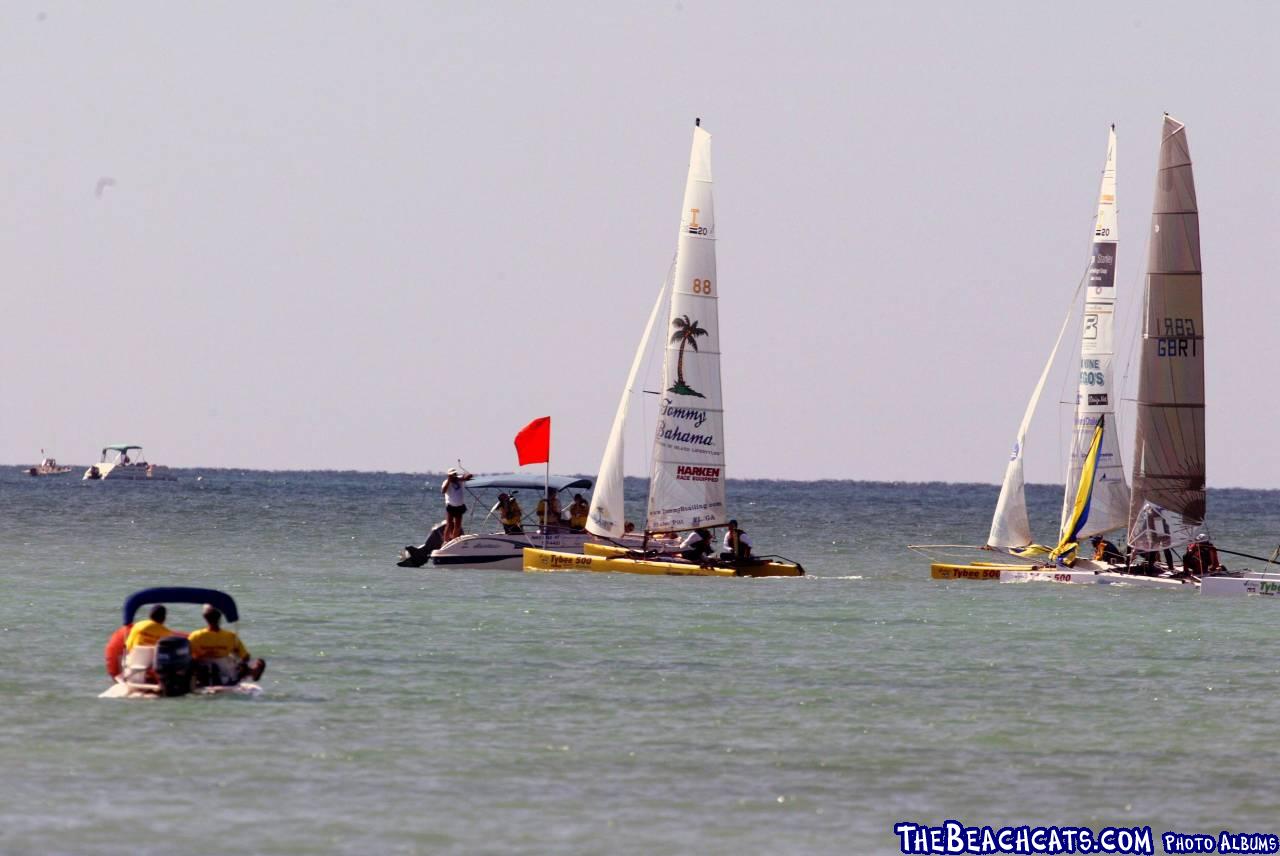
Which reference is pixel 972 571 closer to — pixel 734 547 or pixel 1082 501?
pixel 1082 501

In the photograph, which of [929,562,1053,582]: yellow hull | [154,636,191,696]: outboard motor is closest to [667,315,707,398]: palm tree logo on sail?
[929,562,1053,582]: yellow hull

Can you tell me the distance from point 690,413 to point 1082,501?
12342mm

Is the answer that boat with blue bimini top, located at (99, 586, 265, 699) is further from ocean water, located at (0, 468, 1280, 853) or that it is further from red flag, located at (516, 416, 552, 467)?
red flag, located at (516, 416, 552, 467)

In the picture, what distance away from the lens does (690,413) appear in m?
50.2

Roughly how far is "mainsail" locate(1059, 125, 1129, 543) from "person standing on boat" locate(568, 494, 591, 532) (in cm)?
1349

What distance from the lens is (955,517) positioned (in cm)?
14862

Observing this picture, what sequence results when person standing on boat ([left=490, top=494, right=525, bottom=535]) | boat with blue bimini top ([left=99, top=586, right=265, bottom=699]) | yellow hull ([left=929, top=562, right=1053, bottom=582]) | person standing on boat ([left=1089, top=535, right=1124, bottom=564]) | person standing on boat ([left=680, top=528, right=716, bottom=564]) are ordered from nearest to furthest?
boat with blue bimini top ([left=99, top=586, right=265, bottom=699]) < person standing on boat ([left=680, top=528, right=716, bottom=564]) < person standing on boat ([left=1089, top=535, right=1124, bottom=564]) < yellow hull ([left=929, top=562, right=1053, bottom=582]) < person standing on boat ([left=490, top=494, right=525, bottom=535])

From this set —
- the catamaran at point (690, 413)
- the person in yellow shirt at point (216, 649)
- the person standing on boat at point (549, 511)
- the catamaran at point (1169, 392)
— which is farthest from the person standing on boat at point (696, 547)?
the person in yellow shirt at point (216, 649)

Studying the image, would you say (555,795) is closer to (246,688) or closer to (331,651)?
(246,688)

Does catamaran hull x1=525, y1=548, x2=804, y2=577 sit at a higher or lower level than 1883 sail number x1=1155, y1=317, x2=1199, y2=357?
lower

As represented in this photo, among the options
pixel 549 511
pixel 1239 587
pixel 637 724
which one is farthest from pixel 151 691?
pixel 1239 587

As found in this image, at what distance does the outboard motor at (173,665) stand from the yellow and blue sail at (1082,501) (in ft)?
109

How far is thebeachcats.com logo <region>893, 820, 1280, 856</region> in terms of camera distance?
56.6 ft

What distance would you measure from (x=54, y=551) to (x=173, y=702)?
41106 millimetres
